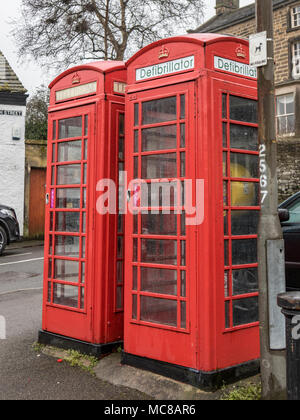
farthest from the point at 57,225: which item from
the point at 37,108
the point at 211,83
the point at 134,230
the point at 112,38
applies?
the point at 37,108

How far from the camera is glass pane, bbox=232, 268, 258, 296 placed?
153 inches

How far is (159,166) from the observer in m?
4.05

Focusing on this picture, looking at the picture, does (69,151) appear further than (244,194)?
Yes

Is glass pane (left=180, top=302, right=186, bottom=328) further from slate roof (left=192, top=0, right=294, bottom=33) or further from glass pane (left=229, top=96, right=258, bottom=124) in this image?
slate roof (left=192, top=0, right=294, bottom=33)

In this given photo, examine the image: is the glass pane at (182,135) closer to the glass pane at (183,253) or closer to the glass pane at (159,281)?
the glass pane at (183,253)

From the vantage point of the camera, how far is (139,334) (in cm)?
409

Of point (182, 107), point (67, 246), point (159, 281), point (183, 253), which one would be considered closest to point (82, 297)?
point (67, 246)

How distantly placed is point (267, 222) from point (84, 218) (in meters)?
2.10

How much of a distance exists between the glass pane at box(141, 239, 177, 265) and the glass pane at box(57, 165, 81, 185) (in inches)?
46.9

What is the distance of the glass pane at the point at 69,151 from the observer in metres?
4.80

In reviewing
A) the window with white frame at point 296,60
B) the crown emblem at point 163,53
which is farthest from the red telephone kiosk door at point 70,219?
the window with white frame at point 296,60

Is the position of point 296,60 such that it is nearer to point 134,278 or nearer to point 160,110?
point 160,110

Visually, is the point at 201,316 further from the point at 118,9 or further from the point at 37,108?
the point at 37,108

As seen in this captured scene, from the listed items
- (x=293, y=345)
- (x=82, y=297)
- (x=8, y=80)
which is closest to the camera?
(x=293, y=345)
